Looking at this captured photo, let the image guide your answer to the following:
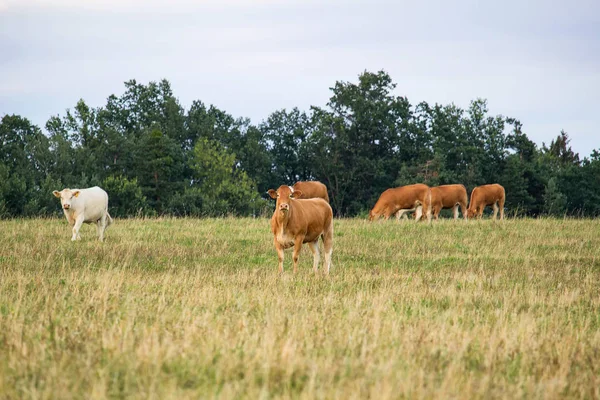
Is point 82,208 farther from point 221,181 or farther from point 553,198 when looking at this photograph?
point 553,198

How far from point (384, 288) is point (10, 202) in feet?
134

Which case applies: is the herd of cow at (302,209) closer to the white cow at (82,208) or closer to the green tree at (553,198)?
the white cow at (82,208)

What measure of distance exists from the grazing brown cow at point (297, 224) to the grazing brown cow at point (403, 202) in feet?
47.4

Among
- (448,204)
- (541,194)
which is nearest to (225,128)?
(541,194)

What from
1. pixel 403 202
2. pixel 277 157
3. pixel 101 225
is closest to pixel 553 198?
pixel 277 157

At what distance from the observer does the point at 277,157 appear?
74.2 metres

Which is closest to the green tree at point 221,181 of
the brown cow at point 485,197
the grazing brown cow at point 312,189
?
the brown cow at point 485,197

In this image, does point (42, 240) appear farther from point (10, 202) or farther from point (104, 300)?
point (10, 202)

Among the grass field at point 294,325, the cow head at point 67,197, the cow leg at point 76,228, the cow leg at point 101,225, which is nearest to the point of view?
the grass field at point 294,325

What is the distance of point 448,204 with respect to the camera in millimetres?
33062

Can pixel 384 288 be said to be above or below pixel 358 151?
below

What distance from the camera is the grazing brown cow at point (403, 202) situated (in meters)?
28.9

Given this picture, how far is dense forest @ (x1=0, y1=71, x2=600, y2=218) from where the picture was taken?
5712 cm

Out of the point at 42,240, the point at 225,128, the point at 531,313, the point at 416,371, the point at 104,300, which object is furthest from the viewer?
the point at 225,128
